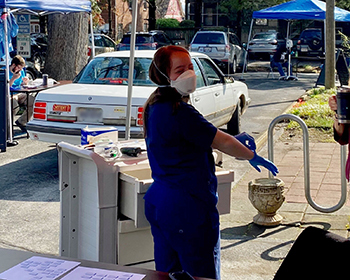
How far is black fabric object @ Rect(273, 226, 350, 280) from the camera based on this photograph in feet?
6.58

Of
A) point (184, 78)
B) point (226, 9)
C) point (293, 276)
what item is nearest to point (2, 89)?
point (184, 78)

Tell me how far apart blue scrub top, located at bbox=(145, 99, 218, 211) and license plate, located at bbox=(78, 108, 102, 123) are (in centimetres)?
464

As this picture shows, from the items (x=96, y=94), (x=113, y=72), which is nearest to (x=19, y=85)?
(x=113, y=72)

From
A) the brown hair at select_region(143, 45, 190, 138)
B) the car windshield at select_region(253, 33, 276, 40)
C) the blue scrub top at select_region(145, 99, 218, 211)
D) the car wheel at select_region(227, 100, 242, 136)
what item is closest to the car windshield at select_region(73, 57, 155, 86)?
the car wheel at select_region(227, 100, 242, 136)

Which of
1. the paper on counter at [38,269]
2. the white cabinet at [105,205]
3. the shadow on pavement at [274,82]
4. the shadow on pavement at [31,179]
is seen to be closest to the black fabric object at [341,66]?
the shadow on pavement at [274,82]

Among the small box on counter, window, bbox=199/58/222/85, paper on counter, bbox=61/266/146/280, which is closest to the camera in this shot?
paper on counter, bbox=61/266/146/280

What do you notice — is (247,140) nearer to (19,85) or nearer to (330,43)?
(19,85)

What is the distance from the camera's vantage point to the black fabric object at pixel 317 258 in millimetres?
2006

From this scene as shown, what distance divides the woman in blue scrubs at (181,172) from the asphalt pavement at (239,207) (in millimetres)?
991

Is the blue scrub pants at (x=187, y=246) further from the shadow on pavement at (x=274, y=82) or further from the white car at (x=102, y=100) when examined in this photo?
the shadow on pavement at (x=274, y=82)

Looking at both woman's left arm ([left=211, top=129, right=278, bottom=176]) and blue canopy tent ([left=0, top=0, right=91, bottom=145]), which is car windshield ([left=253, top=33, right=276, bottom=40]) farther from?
woman's left arm ([left=211, top=129, right=278, bottom=176])

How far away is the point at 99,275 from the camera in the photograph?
227 centimetres

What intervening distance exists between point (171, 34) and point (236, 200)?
30879mm

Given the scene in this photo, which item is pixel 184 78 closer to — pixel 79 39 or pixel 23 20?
pixel 23 20
